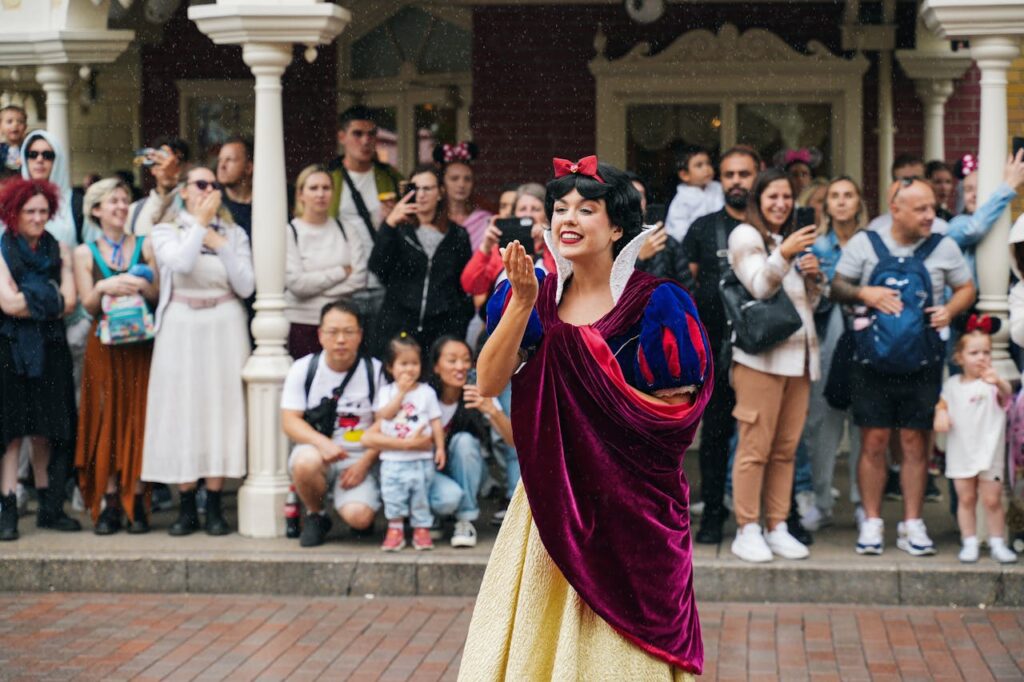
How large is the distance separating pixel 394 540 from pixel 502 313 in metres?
4.10

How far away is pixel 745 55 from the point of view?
505 inches

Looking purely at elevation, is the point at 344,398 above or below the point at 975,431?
above

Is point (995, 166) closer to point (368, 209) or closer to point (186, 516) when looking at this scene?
point (368, 209)

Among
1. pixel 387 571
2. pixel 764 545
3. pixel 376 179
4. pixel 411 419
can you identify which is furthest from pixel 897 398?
pixel 376 179

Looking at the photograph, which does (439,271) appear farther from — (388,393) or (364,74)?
(364,74)

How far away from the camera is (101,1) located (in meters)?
10.6

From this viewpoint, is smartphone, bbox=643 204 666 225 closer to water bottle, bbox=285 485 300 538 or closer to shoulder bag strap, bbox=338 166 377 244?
shoulder bag strap, bbox=338 166 377 244

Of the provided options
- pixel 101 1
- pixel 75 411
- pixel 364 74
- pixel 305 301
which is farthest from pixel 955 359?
pixel 364 74

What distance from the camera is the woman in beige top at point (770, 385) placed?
8.14 m

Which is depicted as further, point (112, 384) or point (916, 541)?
point (112, 384)

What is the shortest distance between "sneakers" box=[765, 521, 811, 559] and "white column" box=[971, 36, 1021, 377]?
139 cm

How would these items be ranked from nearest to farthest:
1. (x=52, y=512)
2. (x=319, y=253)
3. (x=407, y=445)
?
(x=407, y=445) < (x=52, y=512) < (x=319, y=253)

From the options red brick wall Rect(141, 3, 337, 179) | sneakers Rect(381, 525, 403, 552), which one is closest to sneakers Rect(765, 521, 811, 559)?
sneakers Rect(381, 525, 403, 552)

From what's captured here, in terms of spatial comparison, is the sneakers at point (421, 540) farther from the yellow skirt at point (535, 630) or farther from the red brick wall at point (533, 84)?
the red brick wall at point (533, 84)
